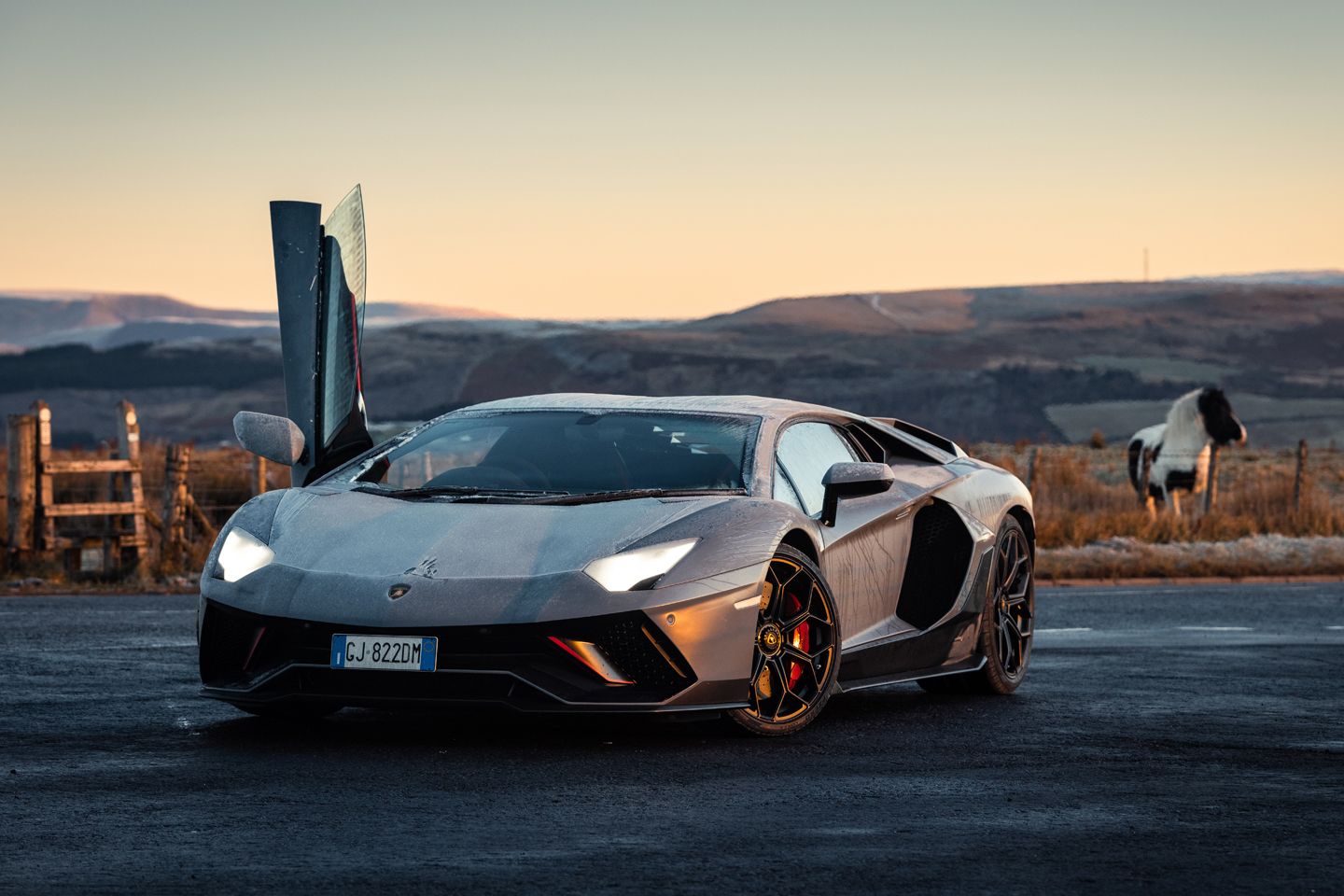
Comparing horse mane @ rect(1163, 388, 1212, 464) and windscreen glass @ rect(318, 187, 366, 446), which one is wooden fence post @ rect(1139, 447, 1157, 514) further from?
windscreen glass @ rect(318, 187, 366, 446)

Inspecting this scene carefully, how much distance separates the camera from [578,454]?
874 cm

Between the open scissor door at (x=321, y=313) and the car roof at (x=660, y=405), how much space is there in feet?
10.7

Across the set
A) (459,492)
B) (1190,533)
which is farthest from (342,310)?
(1190,533)

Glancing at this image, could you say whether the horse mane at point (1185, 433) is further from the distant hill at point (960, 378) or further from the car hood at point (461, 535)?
the distant hill at point (960, 378)

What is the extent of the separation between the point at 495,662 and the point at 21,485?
14720 mm

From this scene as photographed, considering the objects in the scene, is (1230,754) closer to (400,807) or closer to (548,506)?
(548,506)

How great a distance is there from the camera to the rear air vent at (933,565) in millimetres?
9438

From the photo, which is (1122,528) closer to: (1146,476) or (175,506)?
(1146,476)

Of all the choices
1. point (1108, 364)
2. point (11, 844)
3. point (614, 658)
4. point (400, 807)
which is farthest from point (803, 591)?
point (1108, 364)

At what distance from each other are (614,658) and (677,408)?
1.86 m

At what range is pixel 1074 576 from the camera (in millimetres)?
23062

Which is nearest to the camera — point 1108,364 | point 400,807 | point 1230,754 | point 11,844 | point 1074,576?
point 11,844

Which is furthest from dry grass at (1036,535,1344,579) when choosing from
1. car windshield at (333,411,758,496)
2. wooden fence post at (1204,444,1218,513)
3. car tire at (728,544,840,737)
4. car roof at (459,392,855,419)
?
car tire at (728,544,840,737)

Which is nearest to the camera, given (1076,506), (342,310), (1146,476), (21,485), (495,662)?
(495,662)
